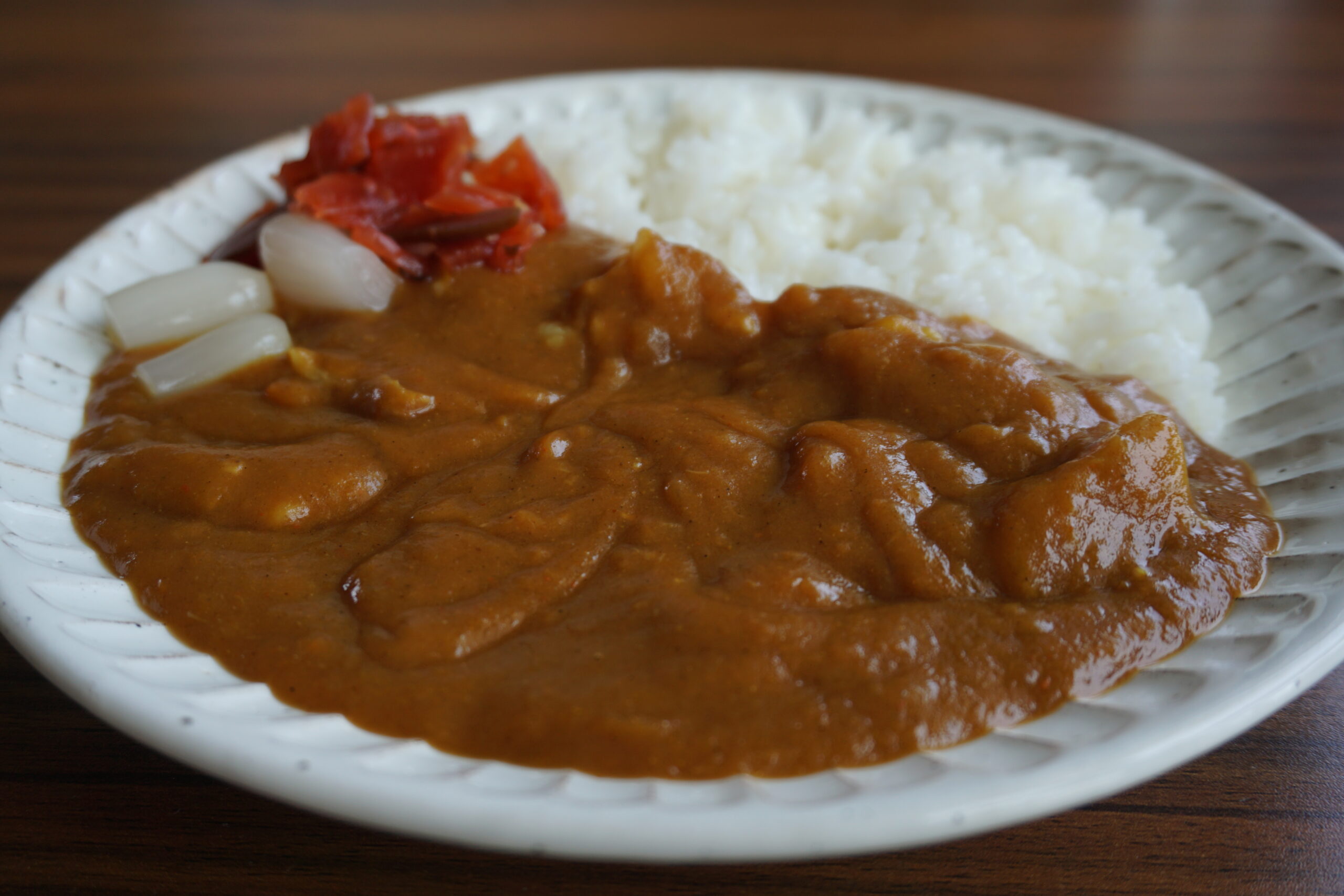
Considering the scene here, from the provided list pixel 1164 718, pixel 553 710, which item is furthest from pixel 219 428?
pixel 1164 718

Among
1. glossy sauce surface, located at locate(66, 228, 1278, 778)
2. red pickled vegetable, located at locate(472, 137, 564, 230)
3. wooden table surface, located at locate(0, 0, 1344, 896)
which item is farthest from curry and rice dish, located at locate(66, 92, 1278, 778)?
red pickled vegetable, located at locate(472, 137, 564, 230)

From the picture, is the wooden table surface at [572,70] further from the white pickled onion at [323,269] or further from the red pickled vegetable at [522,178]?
the red pickled vegetable at [522,178]

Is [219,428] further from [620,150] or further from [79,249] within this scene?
[620,150]

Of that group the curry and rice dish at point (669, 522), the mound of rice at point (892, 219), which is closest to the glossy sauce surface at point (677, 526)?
the curry and rice dish at point (669, 522)

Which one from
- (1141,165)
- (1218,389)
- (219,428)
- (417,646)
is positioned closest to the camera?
(417,646)

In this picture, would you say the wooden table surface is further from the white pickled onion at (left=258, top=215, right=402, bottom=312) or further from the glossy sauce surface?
the white pickled onion at (left=258, top=215, right=402, bottom=312)

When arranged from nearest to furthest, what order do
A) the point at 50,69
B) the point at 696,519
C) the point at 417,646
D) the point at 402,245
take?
the point at 417,646, the point at 696,519, the point at 402,245, the point at 50,69
